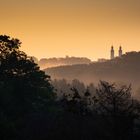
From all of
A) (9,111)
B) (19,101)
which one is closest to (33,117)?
(9,111)

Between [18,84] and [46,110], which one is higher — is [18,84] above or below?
above

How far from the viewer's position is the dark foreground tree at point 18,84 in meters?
63.7

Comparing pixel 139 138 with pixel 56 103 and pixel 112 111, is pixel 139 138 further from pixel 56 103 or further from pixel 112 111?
pixel 56 103

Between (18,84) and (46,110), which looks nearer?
(46,110)

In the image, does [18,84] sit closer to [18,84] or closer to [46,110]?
[18,84]

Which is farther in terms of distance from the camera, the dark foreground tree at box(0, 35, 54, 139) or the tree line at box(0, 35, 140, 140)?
the dark foreground tree at box(0, 35, 54, 139)

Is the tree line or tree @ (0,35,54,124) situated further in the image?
tree @ (0,35,54,124)

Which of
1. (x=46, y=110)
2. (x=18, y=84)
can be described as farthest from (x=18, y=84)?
(x=46, y=110)

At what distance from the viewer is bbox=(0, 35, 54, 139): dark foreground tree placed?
63.7 m

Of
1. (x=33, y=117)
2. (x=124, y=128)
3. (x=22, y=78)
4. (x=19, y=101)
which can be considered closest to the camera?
(x=124, y=128)

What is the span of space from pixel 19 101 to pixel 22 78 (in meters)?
6.88

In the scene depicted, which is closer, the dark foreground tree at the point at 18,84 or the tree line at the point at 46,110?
the tree line at the point at 46,110

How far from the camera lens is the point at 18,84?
2813 inches

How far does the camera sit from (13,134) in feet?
159
